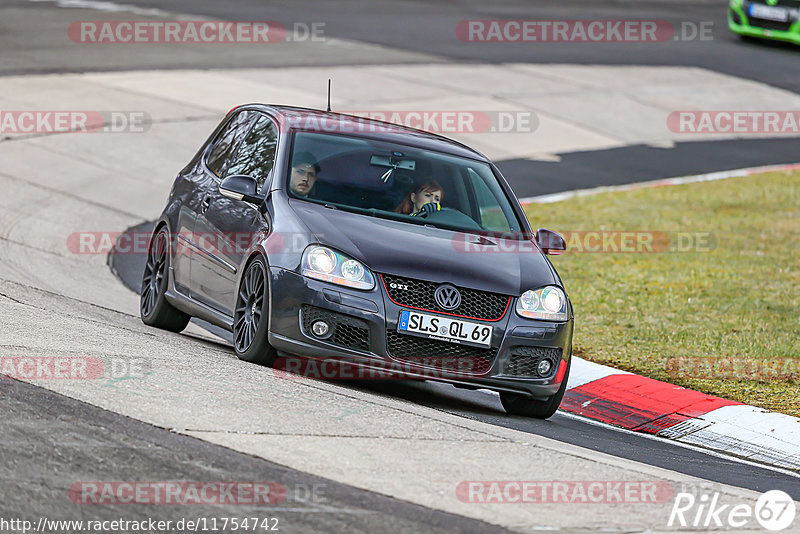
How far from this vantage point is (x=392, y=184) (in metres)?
8.55

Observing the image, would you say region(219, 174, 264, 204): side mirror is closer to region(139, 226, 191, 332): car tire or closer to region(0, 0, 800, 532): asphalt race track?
region(0, 0, 800, 532): asphalt race track

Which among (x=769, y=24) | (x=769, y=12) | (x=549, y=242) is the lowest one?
(x=549, y=242)

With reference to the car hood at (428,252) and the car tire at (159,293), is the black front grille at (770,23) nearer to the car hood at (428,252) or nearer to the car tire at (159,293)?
the car tire at (159,293)

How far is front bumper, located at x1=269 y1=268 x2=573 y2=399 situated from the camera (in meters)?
7.48

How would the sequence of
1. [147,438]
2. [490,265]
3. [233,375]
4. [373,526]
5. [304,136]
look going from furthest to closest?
1. [304,136]
2. [490,265]
3. [233,375]
4. [147,438]
5. [373,526]

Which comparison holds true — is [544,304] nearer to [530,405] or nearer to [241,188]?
[530,405]

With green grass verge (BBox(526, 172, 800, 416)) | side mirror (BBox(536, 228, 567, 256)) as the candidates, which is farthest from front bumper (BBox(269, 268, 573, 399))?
green grass verge (BBox(526, 172, 800, 416))

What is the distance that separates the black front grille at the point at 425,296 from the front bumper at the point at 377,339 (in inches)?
2.5

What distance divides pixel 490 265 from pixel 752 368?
3209 millimetres

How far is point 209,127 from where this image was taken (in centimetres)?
1886

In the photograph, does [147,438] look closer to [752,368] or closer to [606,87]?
[752,368]

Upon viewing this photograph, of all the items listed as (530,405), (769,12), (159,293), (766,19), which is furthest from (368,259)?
(766,19)

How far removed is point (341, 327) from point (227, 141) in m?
2.52

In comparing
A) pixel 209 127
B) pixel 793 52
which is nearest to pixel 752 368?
pixel 209 127
